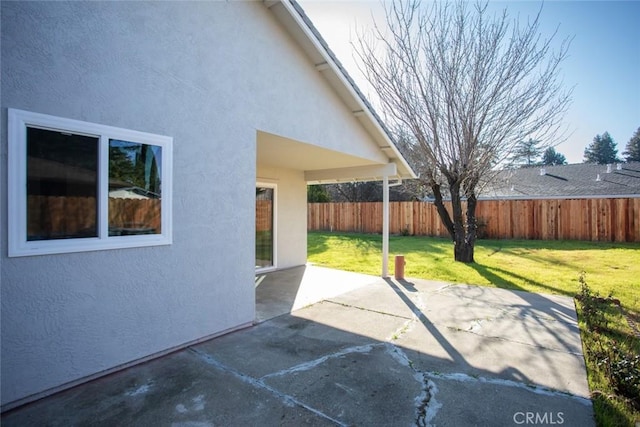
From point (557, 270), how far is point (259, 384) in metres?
10.5

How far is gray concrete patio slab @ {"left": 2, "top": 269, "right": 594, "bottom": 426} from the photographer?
125 inches

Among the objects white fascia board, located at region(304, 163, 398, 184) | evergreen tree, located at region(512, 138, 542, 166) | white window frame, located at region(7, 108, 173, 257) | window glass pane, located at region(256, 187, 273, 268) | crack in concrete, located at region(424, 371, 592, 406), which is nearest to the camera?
white window frame, located at region(7, 108, 173, 257)

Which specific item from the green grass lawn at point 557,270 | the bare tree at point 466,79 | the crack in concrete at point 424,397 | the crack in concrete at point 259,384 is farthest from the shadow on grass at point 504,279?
the crack in concrete at point 259,384

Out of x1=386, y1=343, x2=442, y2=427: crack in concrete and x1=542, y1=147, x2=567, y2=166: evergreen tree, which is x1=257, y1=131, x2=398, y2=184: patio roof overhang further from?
x1=542, y1=147, x2=567, y2=166: evergreen tree

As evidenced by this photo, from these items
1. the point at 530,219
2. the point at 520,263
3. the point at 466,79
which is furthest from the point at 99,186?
the point at 530,219

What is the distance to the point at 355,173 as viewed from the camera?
9828 mm

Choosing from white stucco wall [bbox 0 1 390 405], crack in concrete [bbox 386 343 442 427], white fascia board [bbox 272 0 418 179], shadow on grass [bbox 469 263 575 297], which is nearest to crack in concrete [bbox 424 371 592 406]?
crack in concrete [bbox 386 343 442 427]

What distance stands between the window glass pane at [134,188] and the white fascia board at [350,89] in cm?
340

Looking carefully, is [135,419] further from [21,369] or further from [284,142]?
[284,142]

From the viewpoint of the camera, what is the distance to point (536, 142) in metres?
10.4

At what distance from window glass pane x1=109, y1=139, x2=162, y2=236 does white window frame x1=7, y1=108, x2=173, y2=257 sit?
0.06 m

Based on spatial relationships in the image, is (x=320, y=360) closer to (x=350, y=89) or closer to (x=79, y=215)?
(x=79, y=215)

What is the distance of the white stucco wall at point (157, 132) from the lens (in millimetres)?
3228

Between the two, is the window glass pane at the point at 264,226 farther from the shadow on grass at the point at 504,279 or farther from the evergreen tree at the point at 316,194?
the evergreen tree at the point at 316,194
